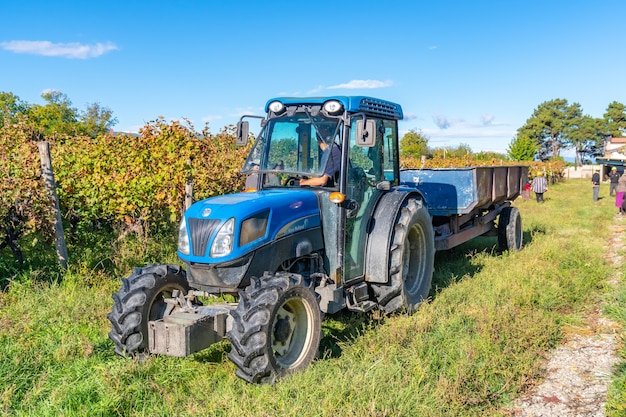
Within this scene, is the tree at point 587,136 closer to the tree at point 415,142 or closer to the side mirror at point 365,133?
the tree at point 415,142

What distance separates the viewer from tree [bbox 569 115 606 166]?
290 ft

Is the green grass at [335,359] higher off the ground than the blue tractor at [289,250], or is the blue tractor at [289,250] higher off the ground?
the blue tractor at [289,250]

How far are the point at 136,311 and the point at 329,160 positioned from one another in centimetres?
206

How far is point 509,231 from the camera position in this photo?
941 cm

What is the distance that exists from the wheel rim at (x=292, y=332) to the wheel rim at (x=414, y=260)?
6.55ft

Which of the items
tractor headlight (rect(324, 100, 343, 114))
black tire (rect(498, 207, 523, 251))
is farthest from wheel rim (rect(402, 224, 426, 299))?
black tire (rect(498, 207, 523, 251))

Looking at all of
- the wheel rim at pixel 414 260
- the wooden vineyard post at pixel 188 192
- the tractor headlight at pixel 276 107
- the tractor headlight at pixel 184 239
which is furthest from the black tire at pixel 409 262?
the wooden vineyard post at pixel 188 192

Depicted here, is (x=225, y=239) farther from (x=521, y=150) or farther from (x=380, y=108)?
(x=521, y=150)

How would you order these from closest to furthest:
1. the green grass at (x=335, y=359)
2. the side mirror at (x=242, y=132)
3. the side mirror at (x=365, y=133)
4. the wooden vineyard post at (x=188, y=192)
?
the green grass at (x=335, y=359) → the side mirror at (x=365, y=133) → the side mirror at (x=242, y=132) → the wooden vineyard post at (x=188, y=192)

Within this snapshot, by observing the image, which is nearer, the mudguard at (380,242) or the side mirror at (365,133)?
the side mirror at (365,133)

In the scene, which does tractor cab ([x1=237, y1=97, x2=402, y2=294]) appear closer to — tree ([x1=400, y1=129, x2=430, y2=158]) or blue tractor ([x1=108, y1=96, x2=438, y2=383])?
blue tractor ([x1=108, y1=96, x2=438, y2=383])

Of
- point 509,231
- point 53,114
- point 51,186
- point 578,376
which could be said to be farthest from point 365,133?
point 53,114

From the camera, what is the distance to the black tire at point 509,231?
9406 mm

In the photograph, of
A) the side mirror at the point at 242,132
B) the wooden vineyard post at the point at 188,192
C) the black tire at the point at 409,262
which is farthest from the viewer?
the wooden vineyard post at the point at 188,192
